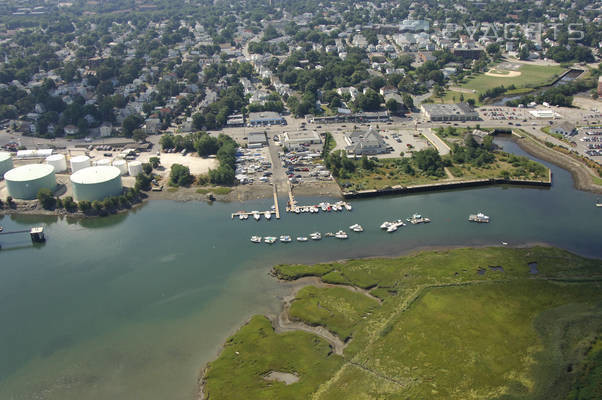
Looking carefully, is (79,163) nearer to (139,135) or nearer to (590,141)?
(139,135)

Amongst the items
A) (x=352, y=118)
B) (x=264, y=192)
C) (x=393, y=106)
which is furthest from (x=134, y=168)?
(x=393, y=106)

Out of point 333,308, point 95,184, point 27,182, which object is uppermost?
point 27,182

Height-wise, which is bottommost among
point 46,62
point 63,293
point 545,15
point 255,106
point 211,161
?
point 63,293

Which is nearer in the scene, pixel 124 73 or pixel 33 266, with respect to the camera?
pixel 33 266

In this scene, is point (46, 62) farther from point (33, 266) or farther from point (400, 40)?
point (400, 40)

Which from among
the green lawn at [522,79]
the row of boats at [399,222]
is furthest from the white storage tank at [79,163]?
the green lawn at [522,79]

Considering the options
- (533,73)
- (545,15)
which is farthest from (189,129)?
(545,15)

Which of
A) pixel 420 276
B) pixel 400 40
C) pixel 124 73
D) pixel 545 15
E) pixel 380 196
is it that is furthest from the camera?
pixel 545 15
